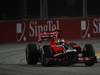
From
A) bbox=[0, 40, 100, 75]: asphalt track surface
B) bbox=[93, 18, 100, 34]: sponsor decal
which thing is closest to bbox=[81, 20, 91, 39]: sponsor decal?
bbox=[93, 18, 100, 34]: sponsor decal

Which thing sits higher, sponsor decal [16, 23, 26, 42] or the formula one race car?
sponsor decal [16, 23, 26, 42]

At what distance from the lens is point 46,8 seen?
2762 cm

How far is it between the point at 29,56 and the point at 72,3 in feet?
46.3

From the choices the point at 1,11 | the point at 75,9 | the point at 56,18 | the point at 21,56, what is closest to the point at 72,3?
the point at 75,9

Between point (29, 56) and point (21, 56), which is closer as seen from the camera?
point (29, 56)

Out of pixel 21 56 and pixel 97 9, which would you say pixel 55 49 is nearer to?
pixel 21 56

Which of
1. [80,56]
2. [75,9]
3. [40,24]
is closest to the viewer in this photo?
[80,56]

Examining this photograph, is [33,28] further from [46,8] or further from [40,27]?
[46,8]

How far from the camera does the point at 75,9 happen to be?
2862 cm

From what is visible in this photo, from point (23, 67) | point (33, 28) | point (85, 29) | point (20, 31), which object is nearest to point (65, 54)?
point (23, 67)

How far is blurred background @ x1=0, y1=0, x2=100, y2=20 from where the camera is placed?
2711cm

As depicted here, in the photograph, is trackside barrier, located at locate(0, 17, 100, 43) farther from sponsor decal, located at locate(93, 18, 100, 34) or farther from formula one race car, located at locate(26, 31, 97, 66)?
formula one race car, located at locate(26, 31, 97, 66)

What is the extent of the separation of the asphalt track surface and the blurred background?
2.51 m

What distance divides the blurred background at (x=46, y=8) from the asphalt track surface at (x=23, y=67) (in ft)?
8.22
